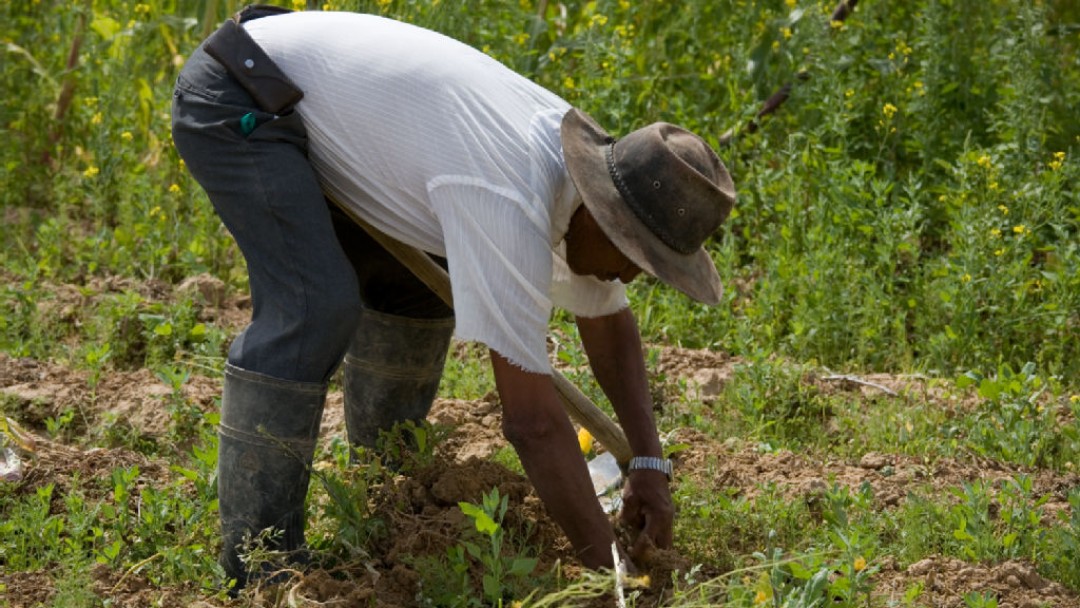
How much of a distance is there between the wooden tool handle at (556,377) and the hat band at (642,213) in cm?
60

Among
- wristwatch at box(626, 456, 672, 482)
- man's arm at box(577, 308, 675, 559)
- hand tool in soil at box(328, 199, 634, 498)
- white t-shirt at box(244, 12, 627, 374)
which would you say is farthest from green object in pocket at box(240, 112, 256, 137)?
wristwatch at box(626, 456, 672, 482)

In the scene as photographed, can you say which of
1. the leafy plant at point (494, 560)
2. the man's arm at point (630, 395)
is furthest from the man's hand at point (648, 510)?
the leafy plant at point (494, 560)

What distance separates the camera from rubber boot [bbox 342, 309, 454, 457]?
428cm

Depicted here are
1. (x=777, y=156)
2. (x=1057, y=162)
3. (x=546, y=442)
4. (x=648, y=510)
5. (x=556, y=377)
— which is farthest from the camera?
(x=777, y=156)

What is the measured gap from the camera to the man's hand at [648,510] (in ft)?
12.3

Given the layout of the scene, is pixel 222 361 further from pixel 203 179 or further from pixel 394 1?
pixel 394 1

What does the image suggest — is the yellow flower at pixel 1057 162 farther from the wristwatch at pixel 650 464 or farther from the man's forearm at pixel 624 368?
the wristwatch at pixel 650 464

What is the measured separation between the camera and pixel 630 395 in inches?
154

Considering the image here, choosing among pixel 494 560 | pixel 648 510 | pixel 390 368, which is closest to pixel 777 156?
pixel 390 368

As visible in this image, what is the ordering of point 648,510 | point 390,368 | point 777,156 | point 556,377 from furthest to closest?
point 777,156
point 390,368
point 556,377
point 648,510

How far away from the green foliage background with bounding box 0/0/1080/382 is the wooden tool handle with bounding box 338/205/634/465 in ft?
4.53

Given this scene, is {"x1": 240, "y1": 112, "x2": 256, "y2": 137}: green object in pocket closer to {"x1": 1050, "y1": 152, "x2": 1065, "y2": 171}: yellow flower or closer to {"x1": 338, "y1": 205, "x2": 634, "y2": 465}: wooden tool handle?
{"x1": 338, "y1": 205, "x2": 634, "y2": 465}: wooden tool handle

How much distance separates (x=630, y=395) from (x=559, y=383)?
193 millimetres

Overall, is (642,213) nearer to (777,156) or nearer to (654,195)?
(654,195)
